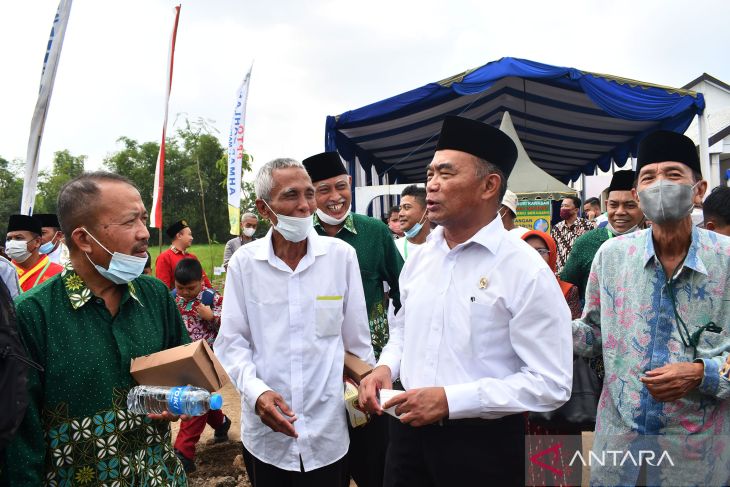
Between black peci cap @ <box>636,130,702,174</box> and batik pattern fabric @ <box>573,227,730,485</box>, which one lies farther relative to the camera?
black peci cap @ <box>636,130,702,174</box>

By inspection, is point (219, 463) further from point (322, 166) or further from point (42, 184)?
point (42, 184)

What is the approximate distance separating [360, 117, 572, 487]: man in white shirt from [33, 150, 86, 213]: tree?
1757 inches

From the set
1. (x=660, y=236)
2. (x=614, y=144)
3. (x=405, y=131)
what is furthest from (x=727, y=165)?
(x=660, y=236)

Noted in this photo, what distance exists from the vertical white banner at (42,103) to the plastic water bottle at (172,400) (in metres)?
4.95

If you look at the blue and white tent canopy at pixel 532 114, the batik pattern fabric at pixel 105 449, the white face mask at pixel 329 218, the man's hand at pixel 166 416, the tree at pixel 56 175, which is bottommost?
Answer: the batik pattern fabric at pixel 105 449

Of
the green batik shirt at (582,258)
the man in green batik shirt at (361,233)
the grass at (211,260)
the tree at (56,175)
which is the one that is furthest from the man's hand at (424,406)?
the tree at (56,175)

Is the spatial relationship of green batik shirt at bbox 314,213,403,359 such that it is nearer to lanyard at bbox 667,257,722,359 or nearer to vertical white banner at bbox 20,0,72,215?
lanyard at bbox 667,257,722,359

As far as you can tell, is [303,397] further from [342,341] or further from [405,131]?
[405,131]

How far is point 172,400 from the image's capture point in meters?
1.81

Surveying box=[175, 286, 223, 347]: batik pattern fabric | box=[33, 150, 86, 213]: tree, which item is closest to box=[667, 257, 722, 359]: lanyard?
box=[175, 286, 223, 347]: batik pattern fabric

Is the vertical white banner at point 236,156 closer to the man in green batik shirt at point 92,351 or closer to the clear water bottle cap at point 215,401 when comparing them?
the man in green batik shirt at point 92,351

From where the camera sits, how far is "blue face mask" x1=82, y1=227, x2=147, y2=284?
6.18 ft

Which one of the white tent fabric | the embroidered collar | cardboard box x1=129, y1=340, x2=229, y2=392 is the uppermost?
the white tent fabric

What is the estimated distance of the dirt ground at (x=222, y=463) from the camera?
4.02 m
